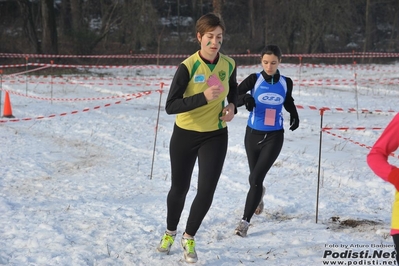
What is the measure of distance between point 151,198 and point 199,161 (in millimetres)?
2330

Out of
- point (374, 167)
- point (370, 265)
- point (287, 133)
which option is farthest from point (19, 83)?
point (374, 167)

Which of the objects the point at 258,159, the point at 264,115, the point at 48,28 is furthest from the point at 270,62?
the point at 48,28

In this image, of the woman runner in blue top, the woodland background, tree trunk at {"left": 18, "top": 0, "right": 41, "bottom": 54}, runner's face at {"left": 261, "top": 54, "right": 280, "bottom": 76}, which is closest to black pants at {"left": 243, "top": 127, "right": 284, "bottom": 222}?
the woman runner in blue top

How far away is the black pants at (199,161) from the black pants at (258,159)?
911 mm

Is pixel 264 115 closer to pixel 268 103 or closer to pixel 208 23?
pixel 268 103

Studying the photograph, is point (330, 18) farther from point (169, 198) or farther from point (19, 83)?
point (169, 198)

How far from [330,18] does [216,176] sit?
32.6m

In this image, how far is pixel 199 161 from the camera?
14.3 feet

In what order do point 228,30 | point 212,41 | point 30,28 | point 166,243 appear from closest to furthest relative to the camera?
point 212,41 < point 166,243 < point 30,28 < point 228,30

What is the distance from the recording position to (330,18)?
35.0 meters

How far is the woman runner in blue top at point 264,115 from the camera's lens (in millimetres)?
5250

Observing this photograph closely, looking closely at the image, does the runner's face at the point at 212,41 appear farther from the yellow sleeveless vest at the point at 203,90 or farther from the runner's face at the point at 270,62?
the runner's face at the point at 270,62

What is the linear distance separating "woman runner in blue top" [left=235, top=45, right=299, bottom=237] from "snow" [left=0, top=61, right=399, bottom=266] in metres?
0.56

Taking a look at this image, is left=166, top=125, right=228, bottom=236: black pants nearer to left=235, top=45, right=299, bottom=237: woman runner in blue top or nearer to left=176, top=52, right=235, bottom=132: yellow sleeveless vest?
left=176, top=52, right=235, bottom=132: yellow sleeveless vest
